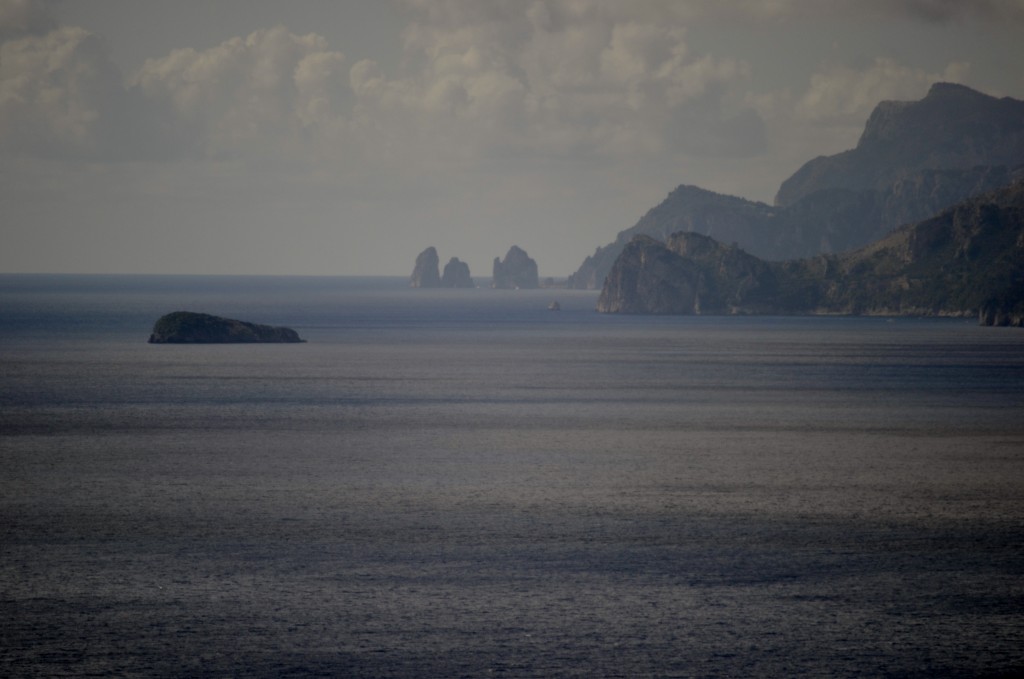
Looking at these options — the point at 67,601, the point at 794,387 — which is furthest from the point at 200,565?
the point at 794,387

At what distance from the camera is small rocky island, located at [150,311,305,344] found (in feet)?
450

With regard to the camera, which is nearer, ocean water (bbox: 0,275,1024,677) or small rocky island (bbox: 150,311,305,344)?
ocean water (bbox: 0,275,1024,677)

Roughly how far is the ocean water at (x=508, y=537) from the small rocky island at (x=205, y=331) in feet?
206

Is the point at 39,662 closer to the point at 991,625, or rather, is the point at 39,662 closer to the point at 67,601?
the point at 67,601

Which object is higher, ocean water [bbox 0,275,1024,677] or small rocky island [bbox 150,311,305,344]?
small rocky island [bbox 150,311,305,344]

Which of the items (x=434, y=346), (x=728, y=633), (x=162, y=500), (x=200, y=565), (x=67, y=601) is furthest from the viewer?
(x=434, y=346)

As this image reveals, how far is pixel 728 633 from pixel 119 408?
5188 centimetres

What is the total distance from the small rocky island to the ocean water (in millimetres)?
62676

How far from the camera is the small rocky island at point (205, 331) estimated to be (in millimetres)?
137125

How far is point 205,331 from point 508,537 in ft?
371

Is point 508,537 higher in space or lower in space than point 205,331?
lower

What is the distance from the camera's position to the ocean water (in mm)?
21391

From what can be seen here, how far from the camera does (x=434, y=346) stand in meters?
146

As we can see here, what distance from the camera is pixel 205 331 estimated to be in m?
138
